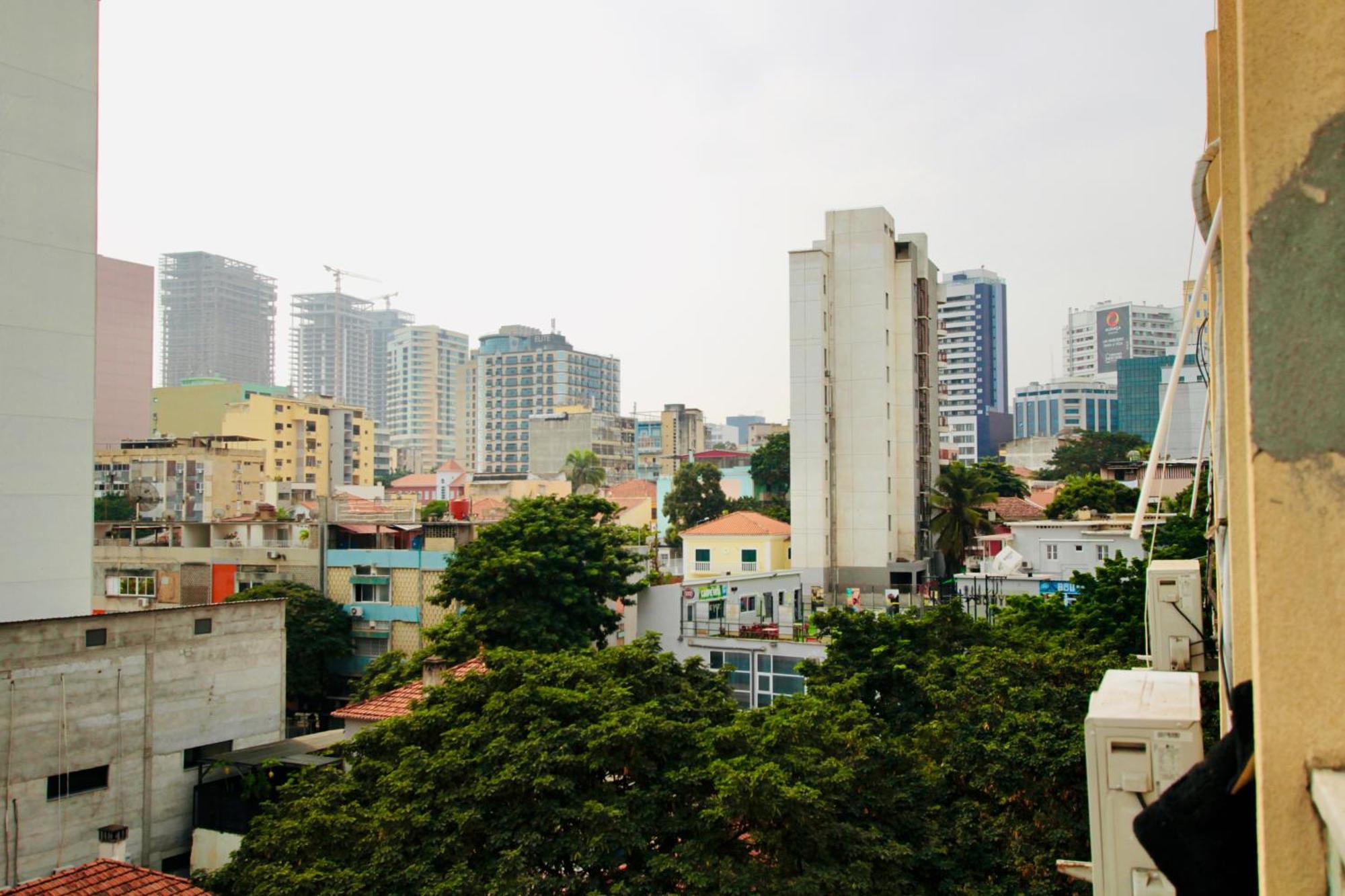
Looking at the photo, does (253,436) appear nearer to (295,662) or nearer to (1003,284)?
(295,662)

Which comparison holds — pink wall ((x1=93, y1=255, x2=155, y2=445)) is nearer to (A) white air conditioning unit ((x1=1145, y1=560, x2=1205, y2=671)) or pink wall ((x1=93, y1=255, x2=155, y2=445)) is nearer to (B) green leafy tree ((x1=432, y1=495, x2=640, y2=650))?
(B) green leafy tree ((x1=432, y1=495, x2=640, y2=650))

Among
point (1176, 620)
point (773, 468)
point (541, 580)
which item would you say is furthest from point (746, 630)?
point (773, 468)

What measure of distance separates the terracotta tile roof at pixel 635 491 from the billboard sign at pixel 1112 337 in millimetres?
115208

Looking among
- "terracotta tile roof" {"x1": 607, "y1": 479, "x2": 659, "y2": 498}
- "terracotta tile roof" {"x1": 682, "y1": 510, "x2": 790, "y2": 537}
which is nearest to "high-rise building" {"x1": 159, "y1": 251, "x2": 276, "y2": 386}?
"terracotta tile roof" {"x1": 607, "y1": 479, "x2": 659, "y2": 498}

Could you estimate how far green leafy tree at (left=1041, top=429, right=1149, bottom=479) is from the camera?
83312 mm

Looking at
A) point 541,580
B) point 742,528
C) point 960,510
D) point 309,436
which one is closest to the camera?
point 541,580

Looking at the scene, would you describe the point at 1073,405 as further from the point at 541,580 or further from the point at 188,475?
the point at 541,580

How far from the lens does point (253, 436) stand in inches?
3383

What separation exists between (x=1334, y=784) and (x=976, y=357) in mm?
160482

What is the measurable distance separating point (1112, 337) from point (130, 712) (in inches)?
6944

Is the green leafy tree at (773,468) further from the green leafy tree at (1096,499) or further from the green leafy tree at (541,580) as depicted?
the green leafy tree at (541,580)

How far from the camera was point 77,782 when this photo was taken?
1752cm

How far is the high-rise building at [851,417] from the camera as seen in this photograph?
139 ft

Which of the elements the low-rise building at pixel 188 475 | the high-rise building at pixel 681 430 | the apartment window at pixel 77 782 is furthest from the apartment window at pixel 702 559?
the high-rise building at pixel 681 430
